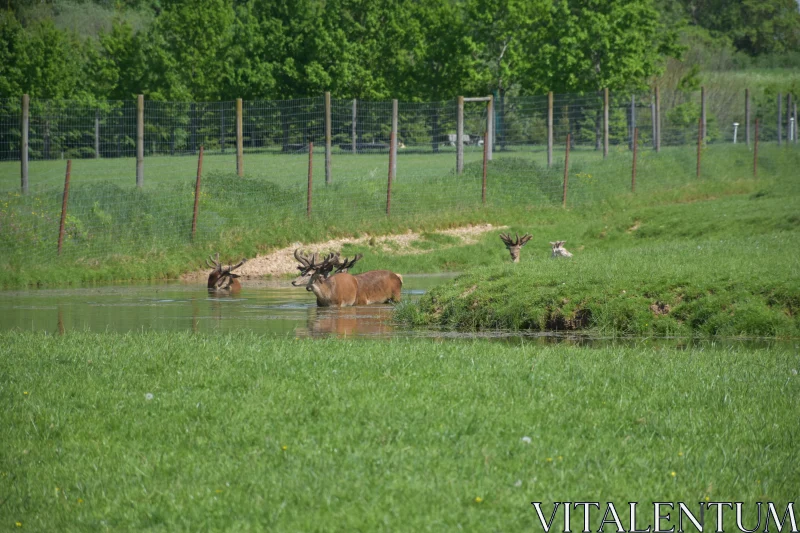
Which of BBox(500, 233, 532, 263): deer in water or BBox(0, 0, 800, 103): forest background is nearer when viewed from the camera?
BBox(500, 233, 532, 263): deer in water

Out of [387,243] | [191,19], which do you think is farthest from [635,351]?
[191,19]

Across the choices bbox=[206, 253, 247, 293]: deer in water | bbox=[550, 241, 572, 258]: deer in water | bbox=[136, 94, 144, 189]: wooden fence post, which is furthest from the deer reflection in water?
bbox=[136, 94, 144, 189]: wooden fence post

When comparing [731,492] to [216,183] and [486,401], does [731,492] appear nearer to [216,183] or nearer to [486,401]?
[486,401]

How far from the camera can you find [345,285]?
19359mm

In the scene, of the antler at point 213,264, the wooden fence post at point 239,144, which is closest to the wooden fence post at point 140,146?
the wooden fence post at point 239,144

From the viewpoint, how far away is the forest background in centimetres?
5159

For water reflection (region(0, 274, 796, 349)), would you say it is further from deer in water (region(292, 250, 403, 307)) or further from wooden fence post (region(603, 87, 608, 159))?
wooden fence post (region(603, 87, 608, 159))

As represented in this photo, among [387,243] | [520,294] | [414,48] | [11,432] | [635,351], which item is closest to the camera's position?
[11,432]

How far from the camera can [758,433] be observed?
7.95m

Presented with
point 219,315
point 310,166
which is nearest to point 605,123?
point 310,166

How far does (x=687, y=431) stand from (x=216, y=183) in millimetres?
19454

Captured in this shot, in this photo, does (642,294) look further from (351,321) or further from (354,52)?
(354,52)

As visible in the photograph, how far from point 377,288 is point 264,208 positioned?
6.84 meters

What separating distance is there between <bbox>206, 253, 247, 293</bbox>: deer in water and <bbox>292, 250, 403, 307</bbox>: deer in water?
1.35 m
